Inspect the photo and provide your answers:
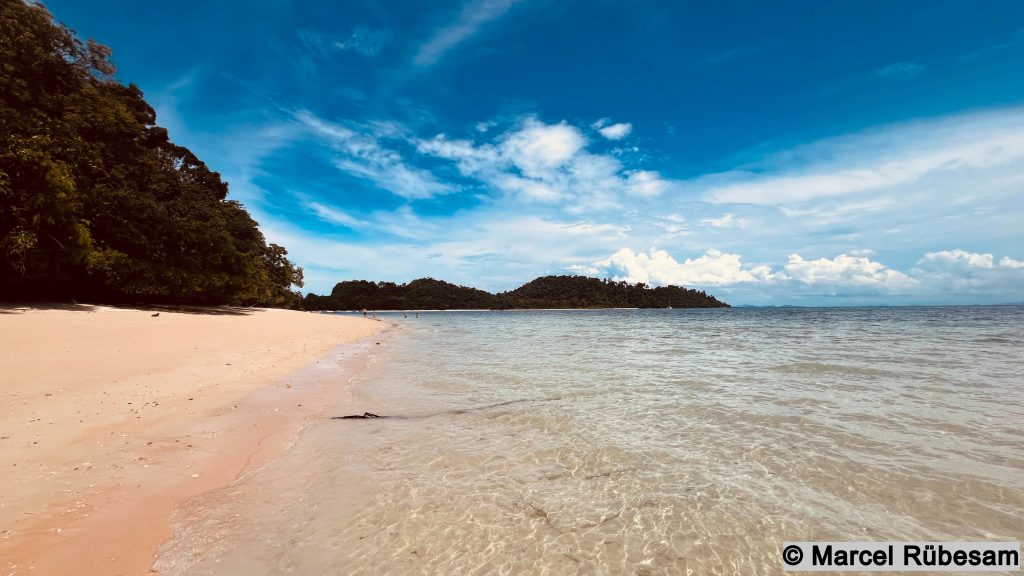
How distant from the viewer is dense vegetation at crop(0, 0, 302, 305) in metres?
18.4

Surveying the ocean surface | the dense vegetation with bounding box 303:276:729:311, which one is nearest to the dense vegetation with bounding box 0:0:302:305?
the ocean surface

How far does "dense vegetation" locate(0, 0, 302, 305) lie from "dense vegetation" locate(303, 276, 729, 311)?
10207 cm

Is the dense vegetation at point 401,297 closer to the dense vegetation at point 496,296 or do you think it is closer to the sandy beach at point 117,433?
the dense vegetation at point 496,296

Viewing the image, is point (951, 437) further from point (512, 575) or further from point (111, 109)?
point (111, 109)

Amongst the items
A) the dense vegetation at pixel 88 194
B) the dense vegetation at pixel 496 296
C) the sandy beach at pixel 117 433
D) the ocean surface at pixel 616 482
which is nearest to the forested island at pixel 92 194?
the dense vegetation at pixel 88 194

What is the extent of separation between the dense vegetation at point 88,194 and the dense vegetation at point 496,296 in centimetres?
10207

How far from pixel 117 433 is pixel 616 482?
7.39 metres

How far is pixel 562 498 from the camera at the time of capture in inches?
191

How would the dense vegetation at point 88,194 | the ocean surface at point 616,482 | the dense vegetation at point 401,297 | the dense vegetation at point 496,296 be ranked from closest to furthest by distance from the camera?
the ocean surface at point 616,482 → the dense vegetation at point 88,194 → the dense vegetation at point 401,297 → the dense vegetation at point 496,296

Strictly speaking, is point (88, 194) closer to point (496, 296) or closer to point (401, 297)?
point (401, 297)

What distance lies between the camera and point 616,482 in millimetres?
5258

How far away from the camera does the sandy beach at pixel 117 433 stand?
3621 millimetres

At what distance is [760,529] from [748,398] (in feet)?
19.5

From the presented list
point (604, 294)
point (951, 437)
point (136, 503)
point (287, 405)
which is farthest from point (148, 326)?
point (604, 294)
